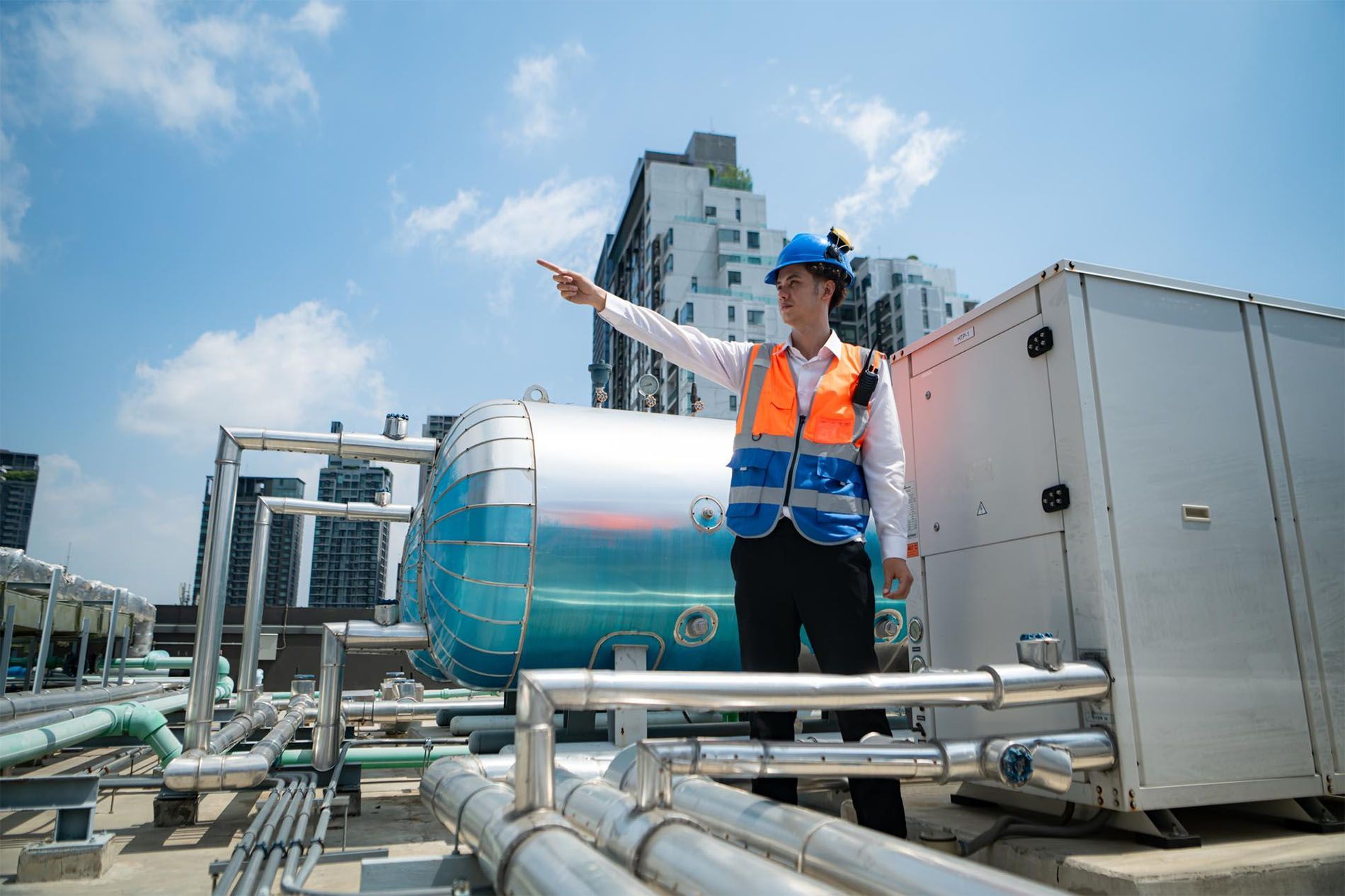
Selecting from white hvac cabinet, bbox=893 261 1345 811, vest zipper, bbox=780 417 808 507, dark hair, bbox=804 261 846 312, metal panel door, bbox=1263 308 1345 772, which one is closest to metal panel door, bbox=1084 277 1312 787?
white hvac cabinet, bbox=893 261 1345 811

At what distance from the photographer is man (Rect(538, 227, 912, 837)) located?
2529mm

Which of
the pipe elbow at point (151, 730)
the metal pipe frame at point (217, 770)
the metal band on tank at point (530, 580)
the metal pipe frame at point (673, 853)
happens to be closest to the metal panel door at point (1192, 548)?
the metal pipe frame at point (673, 853)

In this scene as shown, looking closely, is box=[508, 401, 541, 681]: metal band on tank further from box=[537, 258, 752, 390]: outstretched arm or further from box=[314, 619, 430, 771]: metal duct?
box=[537, 258, 752, 390]: outstretched arm

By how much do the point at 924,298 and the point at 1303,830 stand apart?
50.7m

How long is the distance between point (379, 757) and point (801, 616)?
3.44 metres

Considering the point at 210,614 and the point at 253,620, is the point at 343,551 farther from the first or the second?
the point at 210,614

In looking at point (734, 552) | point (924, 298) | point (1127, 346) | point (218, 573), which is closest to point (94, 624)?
point (218, 573)

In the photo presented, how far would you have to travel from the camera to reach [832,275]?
291 centimetres

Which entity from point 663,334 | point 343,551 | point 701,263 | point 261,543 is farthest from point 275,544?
point 663,334

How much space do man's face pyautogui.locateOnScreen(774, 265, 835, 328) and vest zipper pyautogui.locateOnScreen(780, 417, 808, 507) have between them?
0.38 metres

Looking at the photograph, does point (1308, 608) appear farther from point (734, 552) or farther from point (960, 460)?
point (734, 552)

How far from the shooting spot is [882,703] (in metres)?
2.07

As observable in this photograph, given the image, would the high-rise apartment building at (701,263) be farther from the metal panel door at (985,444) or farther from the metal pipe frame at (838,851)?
the metal pipe frame at (838,851)

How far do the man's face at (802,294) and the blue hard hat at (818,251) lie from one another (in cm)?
3
